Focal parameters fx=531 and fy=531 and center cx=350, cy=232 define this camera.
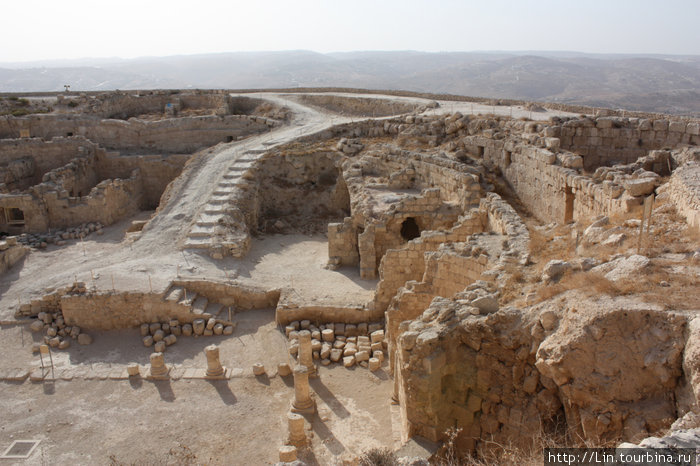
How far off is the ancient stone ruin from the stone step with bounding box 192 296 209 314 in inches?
5.3

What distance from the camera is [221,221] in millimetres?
16891

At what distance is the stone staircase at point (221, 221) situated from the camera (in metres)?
15.8

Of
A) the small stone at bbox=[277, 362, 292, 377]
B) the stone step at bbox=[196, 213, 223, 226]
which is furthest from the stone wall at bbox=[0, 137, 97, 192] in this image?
the small stone at bbox=[277, 362, 292, 377]

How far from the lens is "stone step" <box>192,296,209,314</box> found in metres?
13.0

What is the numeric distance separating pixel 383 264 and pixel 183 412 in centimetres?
542

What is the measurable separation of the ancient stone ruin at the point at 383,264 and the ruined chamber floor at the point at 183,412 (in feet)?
0.27

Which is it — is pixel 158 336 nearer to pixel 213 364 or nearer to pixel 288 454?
pixel 213 364

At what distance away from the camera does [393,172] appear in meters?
18.4

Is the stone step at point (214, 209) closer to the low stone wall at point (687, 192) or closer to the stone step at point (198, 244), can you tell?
the stone step at point (198, 244)

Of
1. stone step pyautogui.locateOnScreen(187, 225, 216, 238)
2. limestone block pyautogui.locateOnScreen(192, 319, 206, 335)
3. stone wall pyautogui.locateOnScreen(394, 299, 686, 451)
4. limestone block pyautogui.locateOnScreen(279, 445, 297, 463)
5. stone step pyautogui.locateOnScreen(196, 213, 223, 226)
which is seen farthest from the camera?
stone step pyautogui.locateOnScreen(196, 213, 223, 226)

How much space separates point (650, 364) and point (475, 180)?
33.4 feet

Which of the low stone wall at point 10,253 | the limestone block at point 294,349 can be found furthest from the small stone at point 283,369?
the low stone wall at point 10,253

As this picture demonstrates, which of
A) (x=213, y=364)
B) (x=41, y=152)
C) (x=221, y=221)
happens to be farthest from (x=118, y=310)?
(x=41, y=152)

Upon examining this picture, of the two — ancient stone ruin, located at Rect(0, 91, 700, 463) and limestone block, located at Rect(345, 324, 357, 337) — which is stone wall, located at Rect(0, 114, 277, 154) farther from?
limestone block, located at Rect(345, 324, 357, 337)
